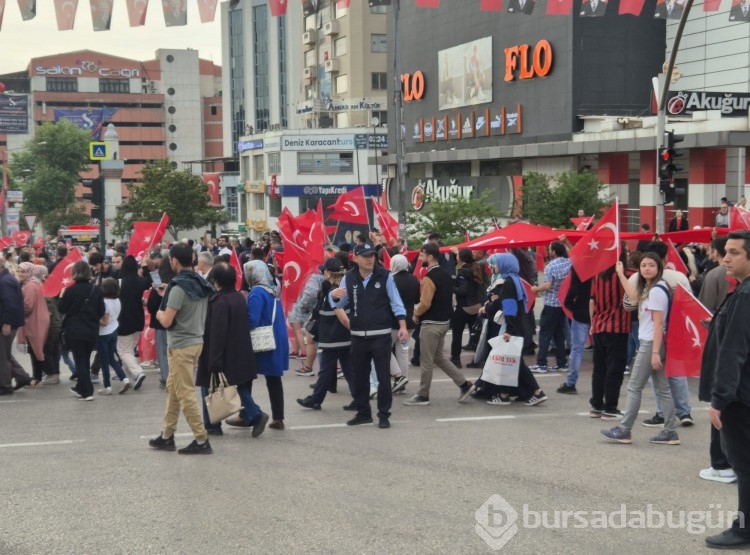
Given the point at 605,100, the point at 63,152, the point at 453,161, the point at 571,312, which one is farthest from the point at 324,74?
the point at 571,312

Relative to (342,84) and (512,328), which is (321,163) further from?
(512,328)

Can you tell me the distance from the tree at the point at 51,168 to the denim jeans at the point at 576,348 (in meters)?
82.9

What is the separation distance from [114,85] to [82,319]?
12837 cm

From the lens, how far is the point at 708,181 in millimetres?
32719

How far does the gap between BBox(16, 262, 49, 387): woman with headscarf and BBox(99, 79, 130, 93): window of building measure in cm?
12517

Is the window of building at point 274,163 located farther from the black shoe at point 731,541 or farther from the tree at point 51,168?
the black shoe at point 731,541

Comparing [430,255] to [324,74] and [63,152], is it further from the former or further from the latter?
[63,152]

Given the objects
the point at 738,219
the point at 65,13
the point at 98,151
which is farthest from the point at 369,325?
the point at 98,151

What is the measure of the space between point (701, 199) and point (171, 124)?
341 feet

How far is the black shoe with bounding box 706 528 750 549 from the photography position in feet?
18.7

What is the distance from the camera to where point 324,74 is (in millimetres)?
82375

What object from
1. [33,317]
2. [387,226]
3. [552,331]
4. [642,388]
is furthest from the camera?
[387,226]

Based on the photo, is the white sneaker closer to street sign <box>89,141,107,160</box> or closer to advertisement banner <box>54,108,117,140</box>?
street sign <box>89,141,107,160</box>

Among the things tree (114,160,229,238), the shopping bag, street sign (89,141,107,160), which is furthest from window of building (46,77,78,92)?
the shopping bag
